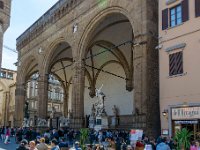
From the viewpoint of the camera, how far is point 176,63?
725 inches

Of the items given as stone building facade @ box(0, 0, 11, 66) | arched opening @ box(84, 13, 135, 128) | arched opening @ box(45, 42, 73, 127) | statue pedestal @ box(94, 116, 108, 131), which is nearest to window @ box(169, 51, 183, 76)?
statue pedestal @ box(94, 116, 108, 131)

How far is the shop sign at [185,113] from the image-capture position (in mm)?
16891

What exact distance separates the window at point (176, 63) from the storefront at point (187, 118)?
77.6 inches

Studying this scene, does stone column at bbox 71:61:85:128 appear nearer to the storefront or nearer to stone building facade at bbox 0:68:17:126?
the storefront

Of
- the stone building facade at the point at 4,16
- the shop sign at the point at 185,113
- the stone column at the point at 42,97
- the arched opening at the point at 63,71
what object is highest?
the stone building facade at the point at 4,16

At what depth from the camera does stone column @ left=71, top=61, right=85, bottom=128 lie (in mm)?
25875

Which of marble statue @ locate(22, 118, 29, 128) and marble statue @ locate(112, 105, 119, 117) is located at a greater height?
marble statue @ locate(112, 105, 119, 117)

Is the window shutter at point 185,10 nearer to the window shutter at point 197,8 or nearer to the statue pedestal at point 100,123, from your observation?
the window shutter at point 197,8

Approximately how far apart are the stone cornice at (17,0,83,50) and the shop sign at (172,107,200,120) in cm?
1398

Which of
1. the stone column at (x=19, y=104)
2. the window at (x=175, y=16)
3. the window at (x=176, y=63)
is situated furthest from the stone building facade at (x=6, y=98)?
the window at (x=176, y=63)

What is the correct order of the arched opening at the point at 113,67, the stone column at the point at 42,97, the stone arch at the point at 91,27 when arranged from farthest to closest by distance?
the stone column at the point at 42,97 < the arched opening at the point at 113,67 < the stone arch at the point at 91,27

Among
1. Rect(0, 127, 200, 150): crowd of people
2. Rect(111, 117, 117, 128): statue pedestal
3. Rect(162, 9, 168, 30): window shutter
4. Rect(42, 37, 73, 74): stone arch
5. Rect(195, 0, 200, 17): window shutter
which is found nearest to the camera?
Rect(0, 127, 200, 150): crowd of people

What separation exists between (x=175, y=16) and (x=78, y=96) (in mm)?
10625

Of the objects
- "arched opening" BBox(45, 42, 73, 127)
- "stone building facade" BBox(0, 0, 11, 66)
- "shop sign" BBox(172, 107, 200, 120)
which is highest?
"stone building facade" BBox(0, 0, 11, 66)
